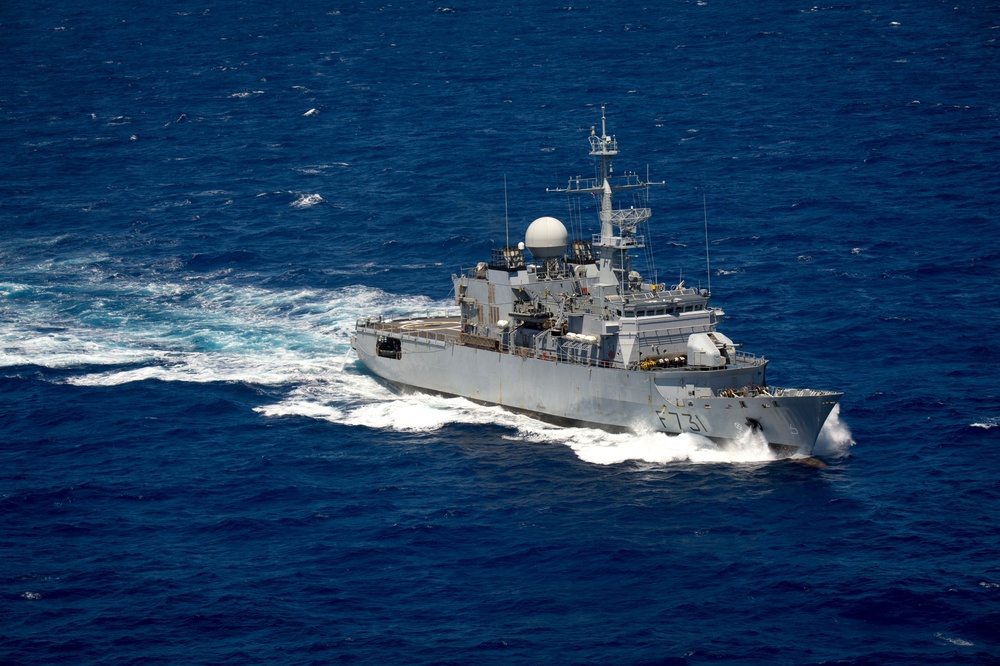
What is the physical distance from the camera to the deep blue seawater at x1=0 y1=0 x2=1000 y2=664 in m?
46.7

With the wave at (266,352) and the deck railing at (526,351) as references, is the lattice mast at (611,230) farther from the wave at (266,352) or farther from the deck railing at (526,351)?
the wave at (266,352)

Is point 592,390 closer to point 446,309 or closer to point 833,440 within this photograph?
point 833,440

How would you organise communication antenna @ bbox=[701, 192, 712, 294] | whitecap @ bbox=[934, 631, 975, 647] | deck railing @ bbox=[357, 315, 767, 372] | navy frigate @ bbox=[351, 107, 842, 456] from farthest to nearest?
communication antenna @ bbox=[701, 192, 712, 294] < deck railing @ bbox=[357, 315, 767, 372] < navy frigate @ bbox=[351, 107, 842, 456] < whitecap @ bbox=[934, 631, 975, 647]

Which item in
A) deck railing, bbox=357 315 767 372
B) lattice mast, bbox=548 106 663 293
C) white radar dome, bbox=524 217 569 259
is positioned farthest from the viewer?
white radar dome, bbox=524 217 569 259

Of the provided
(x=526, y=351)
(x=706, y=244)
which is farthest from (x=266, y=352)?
(x=706, y=244)

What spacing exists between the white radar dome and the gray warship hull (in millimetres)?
5822

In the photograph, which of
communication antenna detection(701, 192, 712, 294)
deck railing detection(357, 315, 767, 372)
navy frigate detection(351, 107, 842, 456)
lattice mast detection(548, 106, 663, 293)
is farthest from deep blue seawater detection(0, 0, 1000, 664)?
lattice mast detection(548, 106, 663, 293)

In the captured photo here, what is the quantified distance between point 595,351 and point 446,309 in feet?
61.4

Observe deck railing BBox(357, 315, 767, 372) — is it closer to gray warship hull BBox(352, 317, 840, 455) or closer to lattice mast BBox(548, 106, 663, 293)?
gray warship hull BBox(352, 317, 840, 455)

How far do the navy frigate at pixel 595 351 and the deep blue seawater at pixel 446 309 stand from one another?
5.13 ft

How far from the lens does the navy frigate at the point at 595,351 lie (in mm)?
60000

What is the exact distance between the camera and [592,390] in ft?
210

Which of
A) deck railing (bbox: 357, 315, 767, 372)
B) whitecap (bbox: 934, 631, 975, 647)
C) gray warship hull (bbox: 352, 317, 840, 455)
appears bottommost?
whitecap (bbox: 934, 631, 975, 647)

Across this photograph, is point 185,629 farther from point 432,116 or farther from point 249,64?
point 249,64
